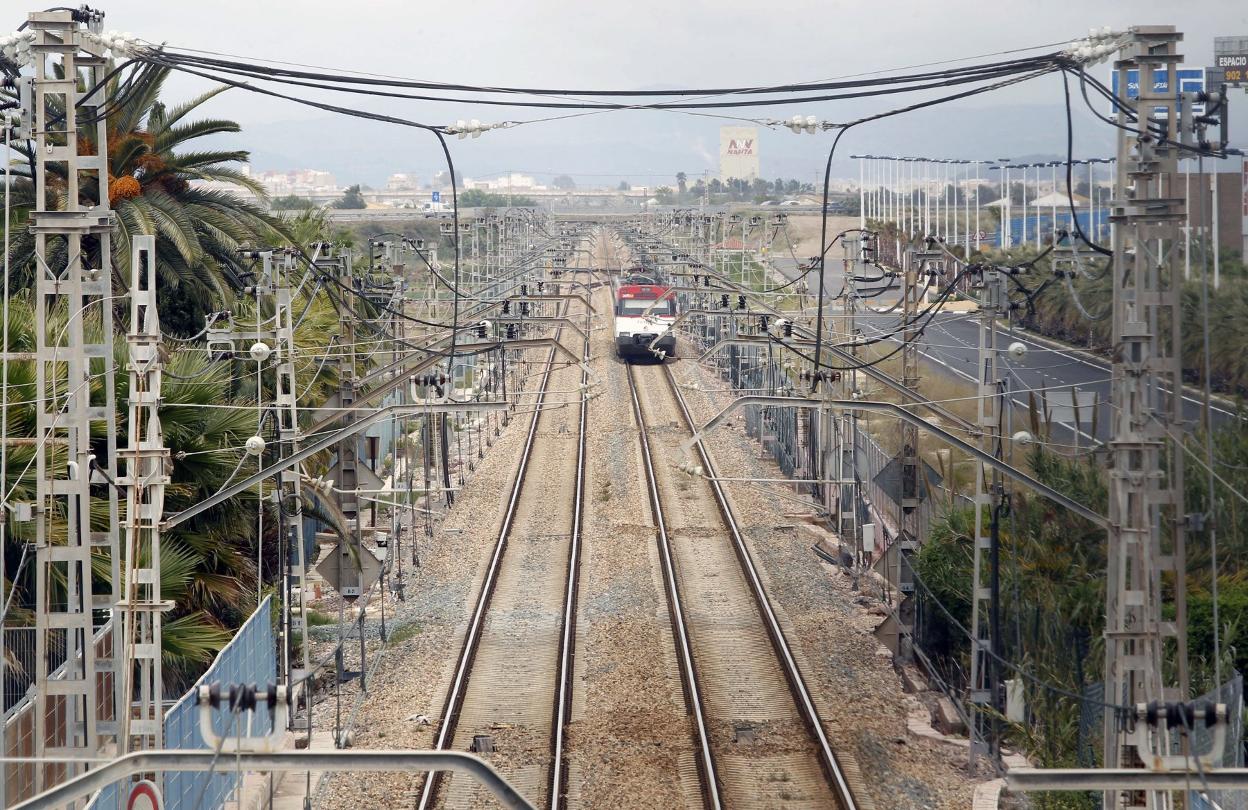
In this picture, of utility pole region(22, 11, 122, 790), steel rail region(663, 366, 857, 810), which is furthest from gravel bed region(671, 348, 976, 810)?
utility pole region(22, 11, 122, 790)

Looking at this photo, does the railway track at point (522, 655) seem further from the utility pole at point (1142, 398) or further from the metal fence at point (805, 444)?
the utility pole at point (1142, 398)

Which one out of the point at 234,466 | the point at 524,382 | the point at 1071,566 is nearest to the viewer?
the point at 234,466

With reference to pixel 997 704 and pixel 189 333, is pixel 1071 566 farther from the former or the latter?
pixel 189 333

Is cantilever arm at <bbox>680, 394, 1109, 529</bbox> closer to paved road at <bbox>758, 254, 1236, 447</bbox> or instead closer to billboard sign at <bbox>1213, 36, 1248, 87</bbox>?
paved road at <bbox>758, 254, 1236, 447</bbox>

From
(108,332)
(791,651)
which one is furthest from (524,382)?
(108,332)

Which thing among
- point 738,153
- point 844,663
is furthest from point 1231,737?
point 738,153

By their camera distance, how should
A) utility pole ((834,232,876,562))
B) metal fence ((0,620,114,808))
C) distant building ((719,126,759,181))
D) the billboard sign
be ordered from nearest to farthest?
metal fence ((0,620,114,808)) → utility pole ((834,232,876,562)) → the billboard sign → distant building ((719,126,759,181))

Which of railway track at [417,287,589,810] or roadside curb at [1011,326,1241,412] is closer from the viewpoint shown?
railway track at [417,287,589,810]
